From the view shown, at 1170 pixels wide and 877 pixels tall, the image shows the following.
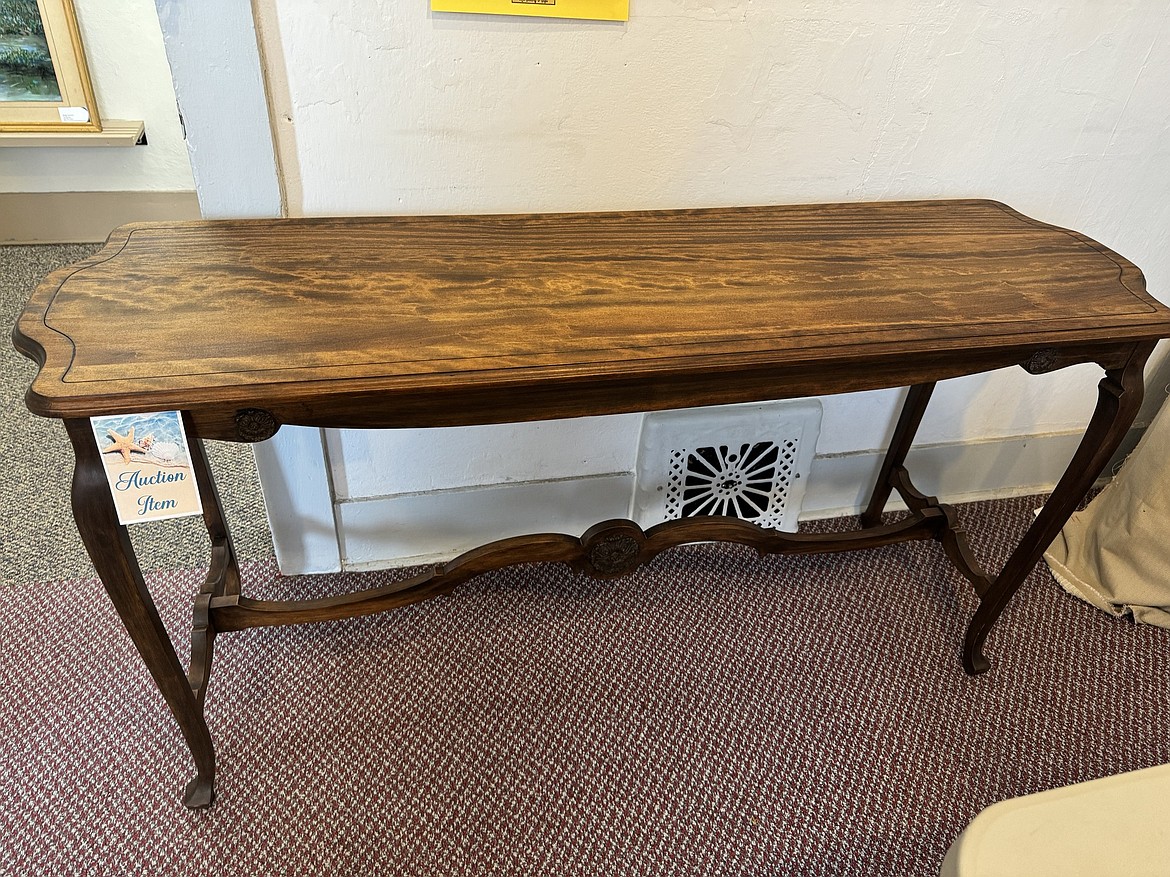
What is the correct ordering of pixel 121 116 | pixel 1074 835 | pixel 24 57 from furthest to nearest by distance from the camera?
pixel 121 116 → pixel 24 57 → pixel 1074 835

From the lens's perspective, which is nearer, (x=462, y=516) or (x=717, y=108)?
(x=717, y=108)

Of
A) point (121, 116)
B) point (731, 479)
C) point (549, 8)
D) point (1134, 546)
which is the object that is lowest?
point (1134, 546)

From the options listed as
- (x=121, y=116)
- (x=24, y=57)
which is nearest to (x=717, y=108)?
(x=121, y=116)

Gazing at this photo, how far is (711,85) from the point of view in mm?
1264

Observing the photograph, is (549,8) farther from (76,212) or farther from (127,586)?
(76,212)

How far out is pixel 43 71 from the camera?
2523 mm

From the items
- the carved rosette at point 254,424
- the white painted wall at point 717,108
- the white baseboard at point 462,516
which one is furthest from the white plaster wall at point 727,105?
the carved rosette at point 254,424

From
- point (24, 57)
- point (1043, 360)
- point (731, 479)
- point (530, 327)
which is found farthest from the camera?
point (24, 57)

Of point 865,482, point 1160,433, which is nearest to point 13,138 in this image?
point 865,482

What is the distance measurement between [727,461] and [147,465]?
1.06m

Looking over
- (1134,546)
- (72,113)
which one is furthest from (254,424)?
(72,113)

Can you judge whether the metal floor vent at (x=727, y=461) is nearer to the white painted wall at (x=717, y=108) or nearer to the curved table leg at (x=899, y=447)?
the curved table leg at (x=899, y=447)

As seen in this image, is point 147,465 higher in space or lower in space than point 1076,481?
higher

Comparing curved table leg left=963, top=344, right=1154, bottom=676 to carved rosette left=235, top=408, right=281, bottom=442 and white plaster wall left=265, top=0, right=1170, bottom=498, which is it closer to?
white plaster wall left=265, top=0, right=1170, bottom=498
